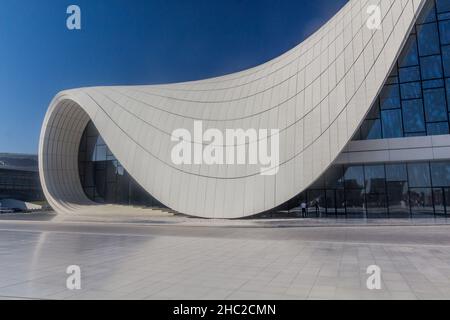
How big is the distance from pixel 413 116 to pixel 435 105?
139cm

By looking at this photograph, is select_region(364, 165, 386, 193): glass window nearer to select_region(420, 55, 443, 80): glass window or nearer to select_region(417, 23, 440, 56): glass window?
select_region(420, 55, 443, 80): glass window

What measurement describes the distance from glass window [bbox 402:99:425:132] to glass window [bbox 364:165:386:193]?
3022 mm

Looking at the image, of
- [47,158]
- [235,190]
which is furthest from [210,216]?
[47,158]

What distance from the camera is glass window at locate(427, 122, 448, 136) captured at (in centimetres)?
2006

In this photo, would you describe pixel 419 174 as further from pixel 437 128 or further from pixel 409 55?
pixel 409 55

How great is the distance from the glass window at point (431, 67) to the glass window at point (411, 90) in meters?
0.68

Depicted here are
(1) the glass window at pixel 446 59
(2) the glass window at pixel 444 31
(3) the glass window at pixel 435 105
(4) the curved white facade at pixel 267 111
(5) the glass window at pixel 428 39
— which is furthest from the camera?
(5) the glass window at pixel 428 39

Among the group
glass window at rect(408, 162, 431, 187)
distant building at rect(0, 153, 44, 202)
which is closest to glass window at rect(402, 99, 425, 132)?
glass window at rect(408, 162, 431, 187)

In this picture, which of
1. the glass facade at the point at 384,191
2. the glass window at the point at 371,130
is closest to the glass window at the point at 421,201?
the glass facade at the point at 384,191

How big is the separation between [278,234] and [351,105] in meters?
9.88

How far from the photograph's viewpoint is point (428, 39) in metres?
21.2

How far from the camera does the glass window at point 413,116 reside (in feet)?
67.5

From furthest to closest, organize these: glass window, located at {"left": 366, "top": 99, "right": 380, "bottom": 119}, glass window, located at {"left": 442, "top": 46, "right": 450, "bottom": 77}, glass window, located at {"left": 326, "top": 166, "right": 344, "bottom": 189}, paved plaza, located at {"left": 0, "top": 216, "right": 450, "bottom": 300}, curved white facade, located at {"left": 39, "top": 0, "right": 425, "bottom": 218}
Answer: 1. glass window, located at {"left": 326, "top": 166, "right": 344, "bottom": 189}
2. glass window, located at {"left": 366, "top": 99, "right": 380, "bottom": 119}
3. glass window, located at {"left": 442, "top": 46, "right": 450, "bottom": 77}
4. curved white facade, located at {"left": 39, "top": 0, "right": 425, "bottom": 218}
5. paved plaza, located at {"left": 0, "top": 216, "right": 450, "bottom": 300}

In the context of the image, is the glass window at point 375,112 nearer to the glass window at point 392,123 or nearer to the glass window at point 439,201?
the glass window at point 392,123
